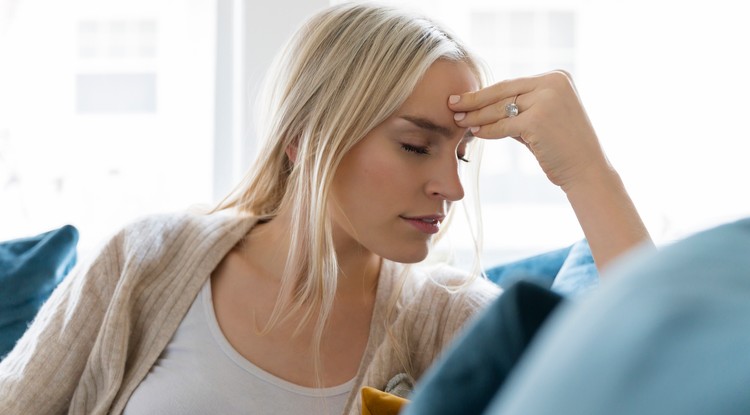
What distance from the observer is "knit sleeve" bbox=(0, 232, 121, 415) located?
150 cm

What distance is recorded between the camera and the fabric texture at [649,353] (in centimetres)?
30

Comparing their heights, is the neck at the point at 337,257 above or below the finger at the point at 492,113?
below

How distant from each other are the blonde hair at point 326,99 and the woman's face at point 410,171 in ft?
0.08

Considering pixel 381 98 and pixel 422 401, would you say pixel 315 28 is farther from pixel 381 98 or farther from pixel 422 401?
pixel 422 401

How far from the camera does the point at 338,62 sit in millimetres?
1545

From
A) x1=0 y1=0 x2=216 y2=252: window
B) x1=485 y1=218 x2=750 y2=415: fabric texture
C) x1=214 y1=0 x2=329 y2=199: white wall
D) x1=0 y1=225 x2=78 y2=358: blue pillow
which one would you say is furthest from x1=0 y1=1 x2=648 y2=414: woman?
x1=0 y1=0 x2=216 y2=252: window

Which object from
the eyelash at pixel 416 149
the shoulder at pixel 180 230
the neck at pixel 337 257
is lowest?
the neck at pixel 337 257

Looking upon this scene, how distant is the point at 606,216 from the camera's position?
4.57 feet

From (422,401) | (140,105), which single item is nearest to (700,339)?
(422,401)

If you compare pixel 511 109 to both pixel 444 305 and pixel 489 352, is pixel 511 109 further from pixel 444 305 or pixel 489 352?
pixel 489 352

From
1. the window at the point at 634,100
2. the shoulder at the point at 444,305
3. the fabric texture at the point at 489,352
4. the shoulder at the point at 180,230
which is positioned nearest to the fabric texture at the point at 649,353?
the fabric texture at the point at 489,352

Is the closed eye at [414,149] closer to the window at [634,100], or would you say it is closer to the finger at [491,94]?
the finger at [491,94]

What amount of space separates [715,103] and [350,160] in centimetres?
171

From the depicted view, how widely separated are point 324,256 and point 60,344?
47cm
